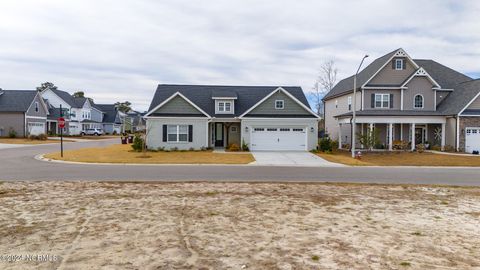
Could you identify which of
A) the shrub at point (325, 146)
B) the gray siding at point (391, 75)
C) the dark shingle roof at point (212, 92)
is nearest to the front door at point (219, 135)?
the dark shingle roof at point (212, 92)

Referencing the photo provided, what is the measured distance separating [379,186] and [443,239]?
6.89m

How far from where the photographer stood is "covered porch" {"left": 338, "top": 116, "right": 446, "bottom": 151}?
32062mm

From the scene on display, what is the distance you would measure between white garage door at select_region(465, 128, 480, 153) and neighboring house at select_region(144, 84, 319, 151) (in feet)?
42.8

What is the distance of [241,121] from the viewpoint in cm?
3281

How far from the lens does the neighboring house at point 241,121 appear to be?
31922mm

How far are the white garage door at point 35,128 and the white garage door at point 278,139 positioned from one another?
1456 inches

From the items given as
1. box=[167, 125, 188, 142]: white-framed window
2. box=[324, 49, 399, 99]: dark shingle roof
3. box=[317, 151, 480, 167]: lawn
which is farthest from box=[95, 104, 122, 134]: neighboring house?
box=[317, 151, 480, 167]: lawn

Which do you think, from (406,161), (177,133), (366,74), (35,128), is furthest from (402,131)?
(35,128)

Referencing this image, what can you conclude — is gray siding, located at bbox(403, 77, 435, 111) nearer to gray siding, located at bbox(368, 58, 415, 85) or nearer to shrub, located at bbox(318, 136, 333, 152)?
gray siding, located at bbox(368, 58, 415, 85)

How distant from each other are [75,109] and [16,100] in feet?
57.1

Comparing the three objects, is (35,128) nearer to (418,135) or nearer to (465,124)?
(418,135)

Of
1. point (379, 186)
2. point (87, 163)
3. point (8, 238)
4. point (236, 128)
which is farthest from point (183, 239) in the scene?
point (236, 128)

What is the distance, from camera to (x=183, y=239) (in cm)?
685

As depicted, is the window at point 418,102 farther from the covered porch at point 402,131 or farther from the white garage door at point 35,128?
the white garage door at point 35,128
